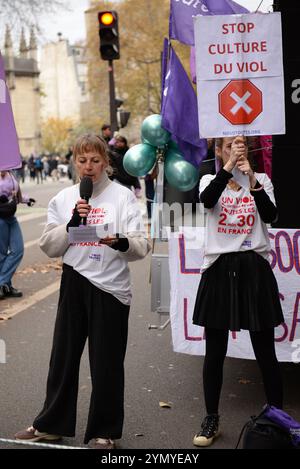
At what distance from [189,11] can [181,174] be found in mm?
1283

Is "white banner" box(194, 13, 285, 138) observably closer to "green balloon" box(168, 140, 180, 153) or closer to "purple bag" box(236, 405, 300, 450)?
"purple bag" box(236, 405, 300, 450)

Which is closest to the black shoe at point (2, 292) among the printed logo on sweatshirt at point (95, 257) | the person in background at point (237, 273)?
the printed logo on sweatshirt at point (95, 257)

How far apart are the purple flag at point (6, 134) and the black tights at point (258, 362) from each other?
1613 millimetres

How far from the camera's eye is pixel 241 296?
4.25 metres

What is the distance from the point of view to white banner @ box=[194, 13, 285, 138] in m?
4.29

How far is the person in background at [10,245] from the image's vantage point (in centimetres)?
877

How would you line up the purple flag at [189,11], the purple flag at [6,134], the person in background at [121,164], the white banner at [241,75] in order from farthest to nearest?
the person in background at [121,164]
the purple flag at [189,11]
the purple flag at [6,134]
the white banner at [241,75]

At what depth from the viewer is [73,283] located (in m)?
4.25

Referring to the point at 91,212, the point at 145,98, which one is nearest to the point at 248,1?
the point at 91,212

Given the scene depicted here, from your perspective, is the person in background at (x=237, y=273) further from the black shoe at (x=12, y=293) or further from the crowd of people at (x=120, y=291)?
the black shoe at (x=12, y=293)

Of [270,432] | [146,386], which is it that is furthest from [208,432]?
[146,386]

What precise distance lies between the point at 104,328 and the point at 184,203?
94.0 inches

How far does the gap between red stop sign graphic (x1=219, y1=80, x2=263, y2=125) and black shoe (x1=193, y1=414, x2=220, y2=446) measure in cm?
177
